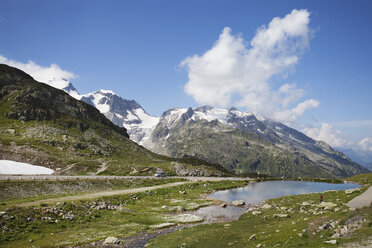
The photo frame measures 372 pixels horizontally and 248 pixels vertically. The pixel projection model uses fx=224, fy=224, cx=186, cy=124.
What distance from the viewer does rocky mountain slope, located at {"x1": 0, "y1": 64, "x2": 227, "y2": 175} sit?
12000cm

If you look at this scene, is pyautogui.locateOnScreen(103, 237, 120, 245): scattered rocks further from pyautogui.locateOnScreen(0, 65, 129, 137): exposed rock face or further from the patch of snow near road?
pyautogui.locateOnScreen(0, 65, 129, 137): exposed rock face

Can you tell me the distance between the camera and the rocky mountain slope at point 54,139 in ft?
394

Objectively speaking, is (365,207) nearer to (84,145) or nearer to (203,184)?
(203,184)

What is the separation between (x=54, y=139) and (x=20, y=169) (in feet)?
153

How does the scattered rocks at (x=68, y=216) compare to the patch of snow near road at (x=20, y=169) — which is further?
the patch of snow near road at (x=20, y=169)

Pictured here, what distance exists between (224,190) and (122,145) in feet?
365

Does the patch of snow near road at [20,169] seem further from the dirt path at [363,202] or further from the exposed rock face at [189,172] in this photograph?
the dirt path at [363,202]

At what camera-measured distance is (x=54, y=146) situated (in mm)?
137375

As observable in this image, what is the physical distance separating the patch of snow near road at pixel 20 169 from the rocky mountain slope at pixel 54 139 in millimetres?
6203

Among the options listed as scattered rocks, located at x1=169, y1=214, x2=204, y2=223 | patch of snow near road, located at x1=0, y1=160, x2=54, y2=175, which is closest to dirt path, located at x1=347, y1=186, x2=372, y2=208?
scattered rocks, located at x1=169, y1=214, x2=204, y2=223

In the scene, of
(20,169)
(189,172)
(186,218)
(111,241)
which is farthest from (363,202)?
(189,172)

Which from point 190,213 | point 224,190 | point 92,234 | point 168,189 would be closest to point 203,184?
point 224,190

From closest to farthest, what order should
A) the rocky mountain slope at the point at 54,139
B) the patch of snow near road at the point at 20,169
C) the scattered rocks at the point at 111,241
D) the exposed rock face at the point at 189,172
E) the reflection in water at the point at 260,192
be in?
the scattered rocks at the point at 111,241
the reflection in water at the point at 260,192
the patch of snow near road at the point at 20,169
the rocky mountain slope at the point at 54,139
the exposed rock face at the point at 189,172

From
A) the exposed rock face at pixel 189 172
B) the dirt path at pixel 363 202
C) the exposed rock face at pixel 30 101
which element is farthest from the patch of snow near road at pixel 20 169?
the dirt path at pixel 363 202
